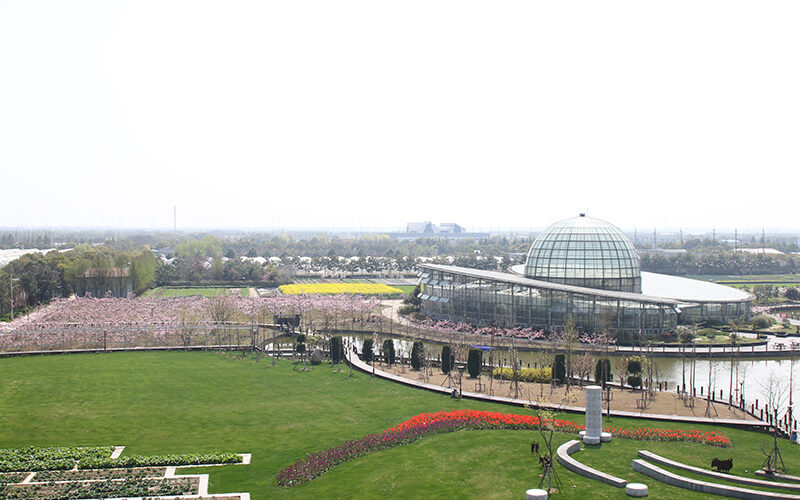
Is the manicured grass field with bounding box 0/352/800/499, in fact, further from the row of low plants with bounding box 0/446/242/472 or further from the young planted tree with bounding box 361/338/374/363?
the young planted tree with bounding box 361/338/374/363

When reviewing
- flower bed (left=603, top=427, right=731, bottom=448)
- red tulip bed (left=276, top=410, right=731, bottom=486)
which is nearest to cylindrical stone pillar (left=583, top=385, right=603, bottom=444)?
red tulip bed (left=276, top=410, right=731, bottom=486)

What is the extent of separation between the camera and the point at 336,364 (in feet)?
160

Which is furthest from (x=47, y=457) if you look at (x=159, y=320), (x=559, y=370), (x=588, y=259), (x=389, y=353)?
(x=588, y=259)

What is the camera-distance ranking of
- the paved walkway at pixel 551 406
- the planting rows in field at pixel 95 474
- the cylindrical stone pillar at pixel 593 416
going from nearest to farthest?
the planting rows in field at pixel 95 474 < the cylindrical stone pillar at pixel 593 416 < the paved walkway at pixel 551 406

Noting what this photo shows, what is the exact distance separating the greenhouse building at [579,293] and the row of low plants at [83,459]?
42039 millimetres

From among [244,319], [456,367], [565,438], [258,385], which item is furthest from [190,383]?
[244,319]

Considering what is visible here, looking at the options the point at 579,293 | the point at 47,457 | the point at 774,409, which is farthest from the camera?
the point at 579,293

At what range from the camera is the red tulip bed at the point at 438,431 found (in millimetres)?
25703

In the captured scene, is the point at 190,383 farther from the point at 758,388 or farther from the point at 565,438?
the point at 758,388

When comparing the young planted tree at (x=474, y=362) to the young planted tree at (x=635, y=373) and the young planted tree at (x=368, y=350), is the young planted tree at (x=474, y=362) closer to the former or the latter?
the young planted tree at (x=368, y=350)

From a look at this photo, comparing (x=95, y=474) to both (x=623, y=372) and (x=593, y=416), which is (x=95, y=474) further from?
(x=623, y=372)

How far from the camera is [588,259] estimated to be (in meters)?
70.3

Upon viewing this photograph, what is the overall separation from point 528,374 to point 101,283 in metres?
70.3

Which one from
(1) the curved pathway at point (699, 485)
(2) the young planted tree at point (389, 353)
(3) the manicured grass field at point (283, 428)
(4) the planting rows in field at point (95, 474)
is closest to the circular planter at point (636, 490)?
(3) the manicured grass field at point (283, 428)
